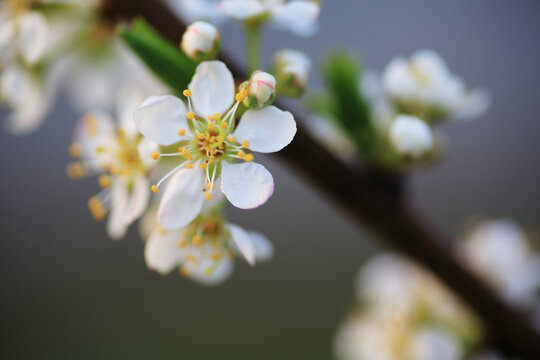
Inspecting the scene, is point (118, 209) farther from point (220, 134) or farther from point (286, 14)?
point (286, 14)

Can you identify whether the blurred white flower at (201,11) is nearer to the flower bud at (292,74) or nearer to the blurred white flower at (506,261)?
the flower bud at (292,74)

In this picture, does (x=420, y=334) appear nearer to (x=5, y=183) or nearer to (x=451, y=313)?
(x=451, y=313)

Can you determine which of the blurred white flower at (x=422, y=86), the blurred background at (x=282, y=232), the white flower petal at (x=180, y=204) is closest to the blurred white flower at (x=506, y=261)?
the blurred white flower at (x=422, y=86)

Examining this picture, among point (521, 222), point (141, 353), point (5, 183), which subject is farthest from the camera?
point (5, 183)

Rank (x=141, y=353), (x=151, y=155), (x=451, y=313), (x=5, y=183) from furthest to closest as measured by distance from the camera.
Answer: (x=5, y=183) < (x=141, y=353) < (x=451, y=313) < (x=151, y=155)

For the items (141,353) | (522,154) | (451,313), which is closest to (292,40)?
(522,154)

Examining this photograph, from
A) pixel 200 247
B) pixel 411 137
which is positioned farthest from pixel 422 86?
pixel 200 247
